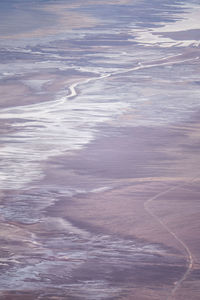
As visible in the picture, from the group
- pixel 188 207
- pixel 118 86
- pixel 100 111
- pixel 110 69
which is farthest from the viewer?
pixel 110 69

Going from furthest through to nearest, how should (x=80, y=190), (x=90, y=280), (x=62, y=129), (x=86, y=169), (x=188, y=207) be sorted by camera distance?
(x=62, y=129) < (x=86, y=169) < (x=80, y=190) < (x=188, y=207) < (x=90, y=280)

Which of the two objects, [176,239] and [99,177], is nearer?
[176,239]

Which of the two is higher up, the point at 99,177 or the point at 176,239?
the point at 176,239

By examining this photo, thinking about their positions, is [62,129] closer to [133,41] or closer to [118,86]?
[118,86]

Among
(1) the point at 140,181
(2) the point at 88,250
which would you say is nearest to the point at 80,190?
(1) the point at 140,181

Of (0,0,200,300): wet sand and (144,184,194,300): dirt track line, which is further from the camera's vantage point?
(0,0,200,300): wet sand

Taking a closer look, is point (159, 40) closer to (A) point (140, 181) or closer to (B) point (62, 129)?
(B) point (62, 129)

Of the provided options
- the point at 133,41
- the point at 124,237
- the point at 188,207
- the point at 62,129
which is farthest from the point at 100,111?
the point at 133,41

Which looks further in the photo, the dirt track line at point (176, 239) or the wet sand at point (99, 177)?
the wet sand at point (99, 177)

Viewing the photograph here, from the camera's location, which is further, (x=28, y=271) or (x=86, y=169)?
(x=86, y=169)
